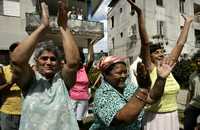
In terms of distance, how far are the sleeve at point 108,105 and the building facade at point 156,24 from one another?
25.7 metres

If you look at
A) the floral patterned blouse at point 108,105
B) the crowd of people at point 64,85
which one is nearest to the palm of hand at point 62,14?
the crowd of people at point 64,85

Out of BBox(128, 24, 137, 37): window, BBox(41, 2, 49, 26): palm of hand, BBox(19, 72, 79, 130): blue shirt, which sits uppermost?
BBox(128, 24, 137, 37): window

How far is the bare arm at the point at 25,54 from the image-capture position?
300 centimetres

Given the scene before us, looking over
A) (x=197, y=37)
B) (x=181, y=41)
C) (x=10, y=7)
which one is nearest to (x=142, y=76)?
(x=181, y=41)

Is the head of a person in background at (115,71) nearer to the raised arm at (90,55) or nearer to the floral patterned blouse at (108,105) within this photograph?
the floral patterned blouse at (108,105)

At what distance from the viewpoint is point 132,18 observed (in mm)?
33000

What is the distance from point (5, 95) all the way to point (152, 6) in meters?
26.7

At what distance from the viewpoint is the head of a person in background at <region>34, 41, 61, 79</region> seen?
334 centimetres

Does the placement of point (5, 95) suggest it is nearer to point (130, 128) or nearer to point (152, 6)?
point (130, 128)

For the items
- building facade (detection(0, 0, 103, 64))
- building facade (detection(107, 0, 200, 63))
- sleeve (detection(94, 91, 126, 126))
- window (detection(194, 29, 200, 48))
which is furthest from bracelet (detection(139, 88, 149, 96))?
window (detection(194, 29, 200, 48))

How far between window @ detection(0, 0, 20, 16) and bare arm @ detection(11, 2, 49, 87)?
60.6 ft

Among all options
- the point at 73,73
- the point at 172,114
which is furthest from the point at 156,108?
the point at 73,73

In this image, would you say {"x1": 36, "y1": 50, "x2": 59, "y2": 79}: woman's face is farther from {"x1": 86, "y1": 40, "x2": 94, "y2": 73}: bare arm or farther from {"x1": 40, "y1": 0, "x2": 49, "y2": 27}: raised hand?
{"x1": 86, "y1": 40, "x2": 94, "y2": 73}: bare arm

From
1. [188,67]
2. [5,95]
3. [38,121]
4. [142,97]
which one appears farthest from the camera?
[188,67]
